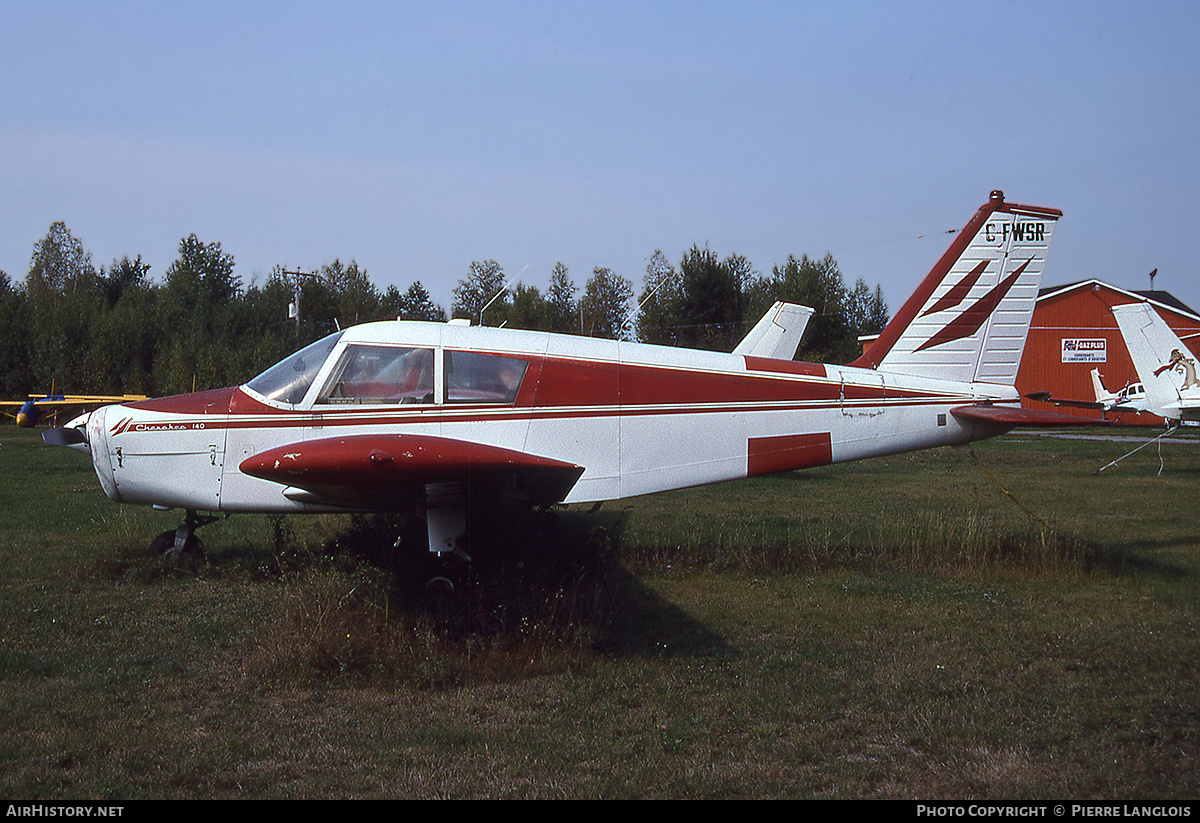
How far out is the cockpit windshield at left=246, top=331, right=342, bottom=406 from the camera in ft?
22.1

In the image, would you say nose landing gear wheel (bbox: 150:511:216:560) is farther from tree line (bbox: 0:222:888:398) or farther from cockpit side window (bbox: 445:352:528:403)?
tree line (bbox: 0:222:888:398)

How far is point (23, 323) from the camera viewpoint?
1613 inches

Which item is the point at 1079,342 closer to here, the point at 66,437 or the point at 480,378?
the point at 480,378

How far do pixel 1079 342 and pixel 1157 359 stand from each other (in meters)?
20.0

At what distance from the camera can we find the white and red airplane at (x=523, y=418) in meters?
6.64

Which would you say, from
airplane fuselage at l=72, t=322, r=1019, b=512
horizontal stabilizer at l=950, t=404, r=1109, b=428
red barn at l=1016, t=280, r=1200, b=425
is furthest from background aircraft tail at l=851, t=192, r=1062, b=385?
red barn at l=1016, t=280, r=1200, b=425

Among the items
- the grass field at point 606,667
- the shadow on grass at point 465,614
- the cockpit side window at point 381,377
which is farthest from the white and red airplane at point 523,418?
the grass field at point 606,667

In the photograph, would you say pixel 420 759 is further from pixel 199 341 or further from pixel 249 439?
pixel 199 341

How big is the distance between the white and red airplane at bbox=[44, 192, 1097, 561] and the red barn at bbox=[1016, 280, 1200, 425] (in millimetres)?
30534

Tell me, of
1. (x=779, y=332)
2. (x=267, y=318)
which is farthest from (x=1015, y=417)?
(x=267, y=318)

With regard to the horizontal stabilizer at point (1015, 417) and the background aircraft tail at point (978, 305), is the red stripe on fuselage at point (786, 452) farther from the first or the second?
the horizontal stabilizer at point (1015, 417)

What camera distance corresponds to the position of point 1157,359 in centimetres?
1694

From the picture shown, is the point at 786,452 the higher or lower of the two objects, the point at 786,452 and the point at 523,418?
the lower

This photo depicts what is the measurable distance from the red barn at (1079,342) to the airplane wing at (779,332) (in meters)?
22.1
